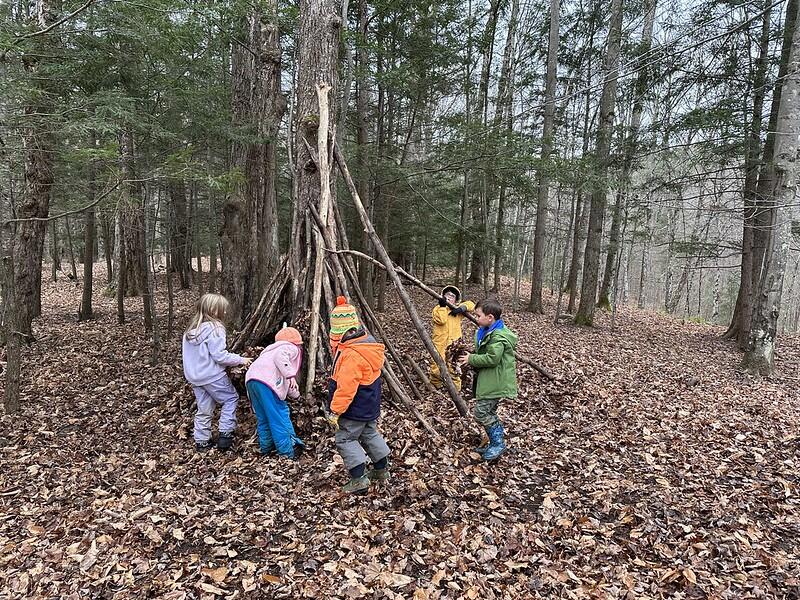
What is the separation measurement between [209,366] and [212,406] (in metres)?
0.49

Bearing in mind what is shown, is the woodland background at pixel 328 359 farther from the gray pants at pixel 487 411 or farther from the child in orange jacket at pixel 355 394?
the gray pants at pixel 487 411

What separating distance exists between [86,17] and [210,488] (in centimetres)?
596

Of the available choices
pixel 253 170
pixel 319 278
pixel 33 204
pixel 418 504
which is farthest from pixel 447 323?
pixel 33 204

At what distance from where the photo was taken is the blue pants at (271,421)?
4.48 m

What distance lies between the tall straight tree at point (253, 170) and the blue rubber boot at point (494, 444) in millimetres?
4697

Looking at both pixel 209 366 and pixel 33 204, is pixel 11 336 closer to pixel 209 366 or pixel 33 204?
pixel 209 366

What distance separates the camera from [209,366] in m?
4.73

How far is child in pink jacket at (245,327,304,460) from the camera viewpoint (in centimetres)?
447

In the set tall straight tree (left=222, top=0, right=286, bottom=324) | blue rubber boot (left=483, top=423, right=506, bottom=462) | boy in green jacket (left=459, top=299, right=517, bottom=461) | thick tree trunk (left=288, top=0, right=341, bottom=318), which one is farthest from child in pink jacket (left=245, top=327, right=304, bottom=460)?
tall straight tree (left=222, top=0, right=286, bottom=324)

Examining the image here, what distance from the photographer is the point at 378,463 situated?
4164 mm

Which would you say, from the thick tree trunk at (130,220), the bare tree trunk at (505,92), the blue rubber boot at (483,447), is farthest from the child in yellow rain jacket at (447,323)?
the bare tree trunk at (505,92)

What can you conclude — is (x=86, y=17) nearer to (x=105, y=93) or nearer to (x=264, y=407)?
(x=105, y=93)

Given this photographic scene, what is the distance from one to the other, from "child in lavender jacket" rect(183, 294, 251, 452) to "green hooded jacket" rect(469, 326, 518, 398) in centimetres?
252

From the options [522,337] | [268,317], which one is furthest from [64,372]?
[522,337]
